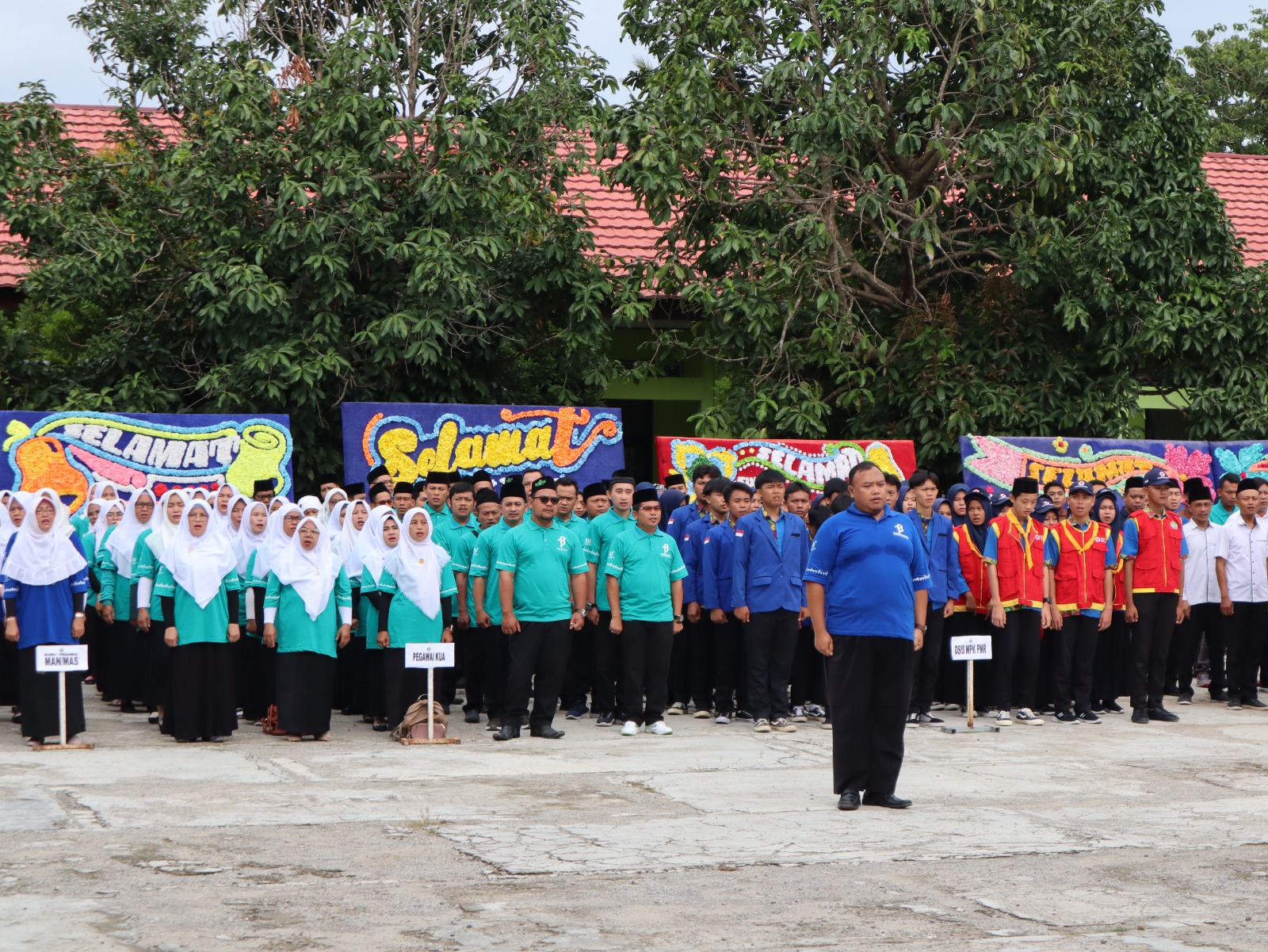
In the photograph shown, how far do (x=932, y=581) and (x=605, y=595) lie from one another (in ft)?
8.70

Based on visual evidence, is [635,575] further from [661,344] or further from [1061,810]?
[661,344]

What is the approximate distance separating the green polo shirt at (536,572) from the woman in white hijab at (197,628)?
2051 mm

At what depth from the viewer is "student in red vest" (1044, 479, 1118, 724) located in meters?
13.0

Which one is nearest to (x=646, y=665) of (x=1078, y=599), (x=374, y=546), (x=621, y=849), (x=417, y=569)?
(x=417, y=569)

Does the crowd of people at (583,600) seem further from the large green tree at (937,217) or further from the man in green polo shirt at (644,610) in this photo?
the large green tree at (937,217)

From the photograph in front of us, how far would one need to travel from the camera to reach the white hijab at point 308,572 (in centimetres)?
1162

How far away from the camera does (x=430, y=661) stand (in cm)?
1132

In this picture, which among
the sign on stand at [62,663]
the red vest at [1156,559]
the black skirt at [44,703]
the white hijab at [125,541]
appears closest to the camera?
the sign on stand at [62,663]

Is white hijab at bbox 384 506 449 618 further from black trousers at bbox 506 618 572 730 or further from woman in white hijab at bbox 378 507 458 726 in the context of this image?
black trousers at bbox 506 618 572 730

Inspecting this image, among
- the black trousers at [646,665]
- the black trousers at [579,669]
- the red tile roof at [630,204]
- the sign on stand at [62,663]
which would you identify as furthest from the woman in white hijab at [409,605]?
the red tile roof at [630,204]

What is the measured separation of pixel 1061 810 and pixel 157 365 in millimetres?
11159

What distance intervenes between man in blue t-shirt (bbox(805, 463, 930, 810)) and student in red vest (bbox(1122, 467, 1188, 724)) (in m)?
5.34

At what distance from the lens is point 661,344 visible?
1791 centimetres

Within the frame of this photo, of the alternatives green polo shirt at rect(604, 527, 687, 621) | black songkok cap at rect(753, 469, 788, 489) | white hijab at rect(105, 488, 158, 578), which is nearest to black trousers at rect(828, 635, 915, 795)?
green polo shirt at rect(604, 527, 687, 621)
